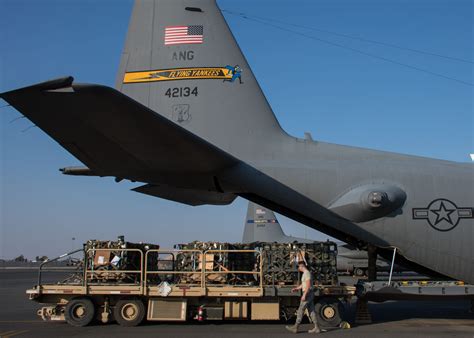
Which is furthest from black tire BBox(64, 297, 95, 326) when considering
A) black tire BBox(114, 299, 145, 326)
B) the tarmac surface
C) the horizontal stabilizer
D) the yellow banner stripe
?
the yellow banner stripe

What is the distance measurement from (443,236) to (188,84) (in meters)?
6.78

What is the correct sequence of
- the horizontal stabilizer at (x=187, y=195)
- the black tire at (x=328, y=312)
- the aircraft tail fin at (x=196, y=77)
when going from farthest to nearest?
the horizontal stabilizer at (x=187, y=195)
the aircraft tail fin at (x=196, y=77)
the black tire at (x=328, y=312)

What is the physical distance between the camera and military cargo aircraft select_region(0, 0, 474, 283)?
10070 mm

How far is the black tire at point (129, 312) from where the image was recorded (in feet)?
33.0

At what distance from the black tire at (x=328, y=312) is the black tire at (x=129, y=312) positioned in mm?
3754

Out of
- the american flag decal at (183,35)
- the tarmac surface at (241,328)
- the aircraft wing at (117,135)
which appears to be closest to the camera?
the aircraft wing at (117,135)

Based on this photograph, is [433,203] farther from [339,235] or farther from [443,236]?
[339,235]

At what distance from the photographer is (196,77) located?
11.4m

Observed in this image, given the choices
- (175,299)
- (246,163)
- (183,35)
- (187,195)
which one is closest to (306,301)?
(175,299)

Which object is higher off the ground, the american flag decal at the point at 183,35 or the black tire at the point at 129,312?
the american flag decal at the point at 183,35

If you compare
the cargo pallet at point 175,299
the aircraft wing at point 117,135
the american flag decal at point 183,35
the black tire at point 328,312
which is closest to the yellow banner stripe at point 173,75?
the american flag decal at point 183,35

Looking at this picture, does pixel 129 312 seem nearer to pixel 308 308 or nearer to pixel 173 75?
pixel 308 308

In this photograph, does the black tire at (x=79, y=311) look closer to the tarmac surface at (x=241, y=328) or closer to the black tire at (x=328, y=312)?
the tarmac surface at (x=241, y=328)

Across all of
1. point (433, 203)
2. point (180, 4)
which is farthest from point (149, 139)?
point (433, 203)
